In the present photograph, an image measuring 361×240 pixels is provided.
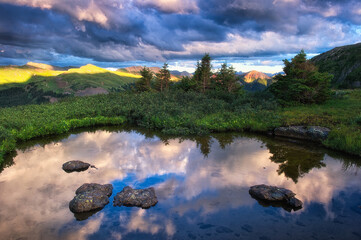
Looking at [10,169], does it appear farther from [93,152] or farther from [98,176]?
[98,176]

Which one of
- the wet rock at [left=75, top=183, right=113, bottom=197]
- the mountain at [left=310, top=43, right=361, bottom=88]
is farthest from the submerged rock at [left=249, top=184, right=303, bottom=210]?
the mountain at [left=310, top=43, right=361, bottom=88]

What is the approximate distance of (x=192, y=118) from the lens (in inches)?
1053

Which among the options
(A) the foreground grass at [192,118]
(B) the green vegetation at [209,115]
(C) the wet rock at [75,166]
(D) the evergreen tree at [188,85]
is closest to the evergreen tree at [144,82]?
(D) the evergreen tree at [188,85]

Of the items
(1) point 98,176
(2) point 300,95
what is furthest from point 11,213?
(2) point 300,95

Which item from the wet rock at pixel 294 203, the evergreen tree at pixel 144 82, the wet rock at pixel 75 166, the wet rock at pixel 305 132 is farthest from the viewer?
the evergreen tree at pixel 144 82

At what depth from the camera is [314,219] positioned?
32.5 feet

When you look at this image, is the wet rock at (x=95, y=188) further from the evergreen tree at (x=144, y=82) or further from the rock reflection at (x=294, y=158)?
the evergreen tree at (x=144, y=82)

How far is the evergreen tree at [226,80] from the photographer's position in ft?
145

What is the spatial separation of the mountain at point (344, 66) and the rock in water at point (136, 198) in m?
53.8

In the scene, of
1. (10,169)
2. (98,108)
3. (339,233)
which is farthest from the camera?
(98,108)

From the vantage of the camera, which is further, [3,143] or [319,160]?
[3,143]

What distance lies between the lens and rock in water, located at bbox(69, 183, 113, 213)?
10.4 m

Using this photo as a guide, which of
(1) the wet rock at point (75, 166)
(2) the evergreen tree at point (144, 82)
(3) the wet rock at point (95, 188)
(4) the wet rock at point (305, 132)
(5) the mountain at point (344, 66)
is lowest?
(1) the wet rock at point (75, 166)

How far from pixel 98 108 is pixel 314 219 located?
1212 inches
